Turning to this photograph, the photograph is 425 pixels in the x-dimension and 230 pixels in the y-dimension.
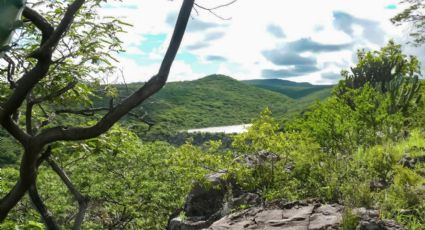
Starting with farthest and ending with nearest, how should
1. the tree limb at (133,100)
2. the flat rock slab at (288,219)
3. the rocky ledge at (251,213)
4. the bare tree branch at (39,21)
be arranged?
the flat rock slab at (288,219)
the rocky ledge at (251,213)
the bare tree branch at (39,21)
the tree limb at (133,100)

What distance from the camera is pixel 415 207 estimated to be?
8.47 metres

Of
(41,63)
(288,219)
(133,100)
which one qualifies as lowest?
(288,219)

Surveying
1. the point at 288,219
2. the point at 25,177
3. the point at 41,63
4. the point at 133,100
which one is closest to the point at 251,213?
the point at 288,219

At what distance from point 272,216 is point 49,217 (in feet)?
13.6

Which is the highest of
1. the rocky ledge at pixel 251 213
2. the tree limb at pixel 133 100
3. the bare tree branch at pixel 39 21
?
the bare tree branch at pixel 39 21

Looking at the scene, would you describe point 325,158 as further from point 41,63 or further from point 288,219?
point 41,63

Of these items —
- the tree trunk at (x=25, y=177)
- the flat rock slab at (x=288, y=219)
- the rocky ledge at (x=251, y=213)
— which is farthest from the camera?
the flat rock slab at (x=288, y=219)

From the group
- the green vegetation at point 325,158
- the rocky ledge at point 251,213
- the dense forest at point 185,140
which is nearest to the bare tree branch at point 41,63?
the dense forest at point 185,140

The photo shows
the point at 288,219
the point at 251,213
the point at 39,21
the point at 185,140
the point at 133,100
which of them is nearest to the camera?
the point at 133,100

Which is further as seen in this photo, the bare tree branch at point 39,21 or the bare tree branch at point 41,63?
the bare tree branch at point 39,21

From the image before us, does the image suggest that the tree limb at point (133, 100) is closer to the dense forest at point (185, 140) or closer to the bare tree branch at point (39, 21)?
the dense forest at point (185, 140)

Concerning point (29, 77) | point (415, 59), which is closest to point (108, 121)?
point (29, 77)

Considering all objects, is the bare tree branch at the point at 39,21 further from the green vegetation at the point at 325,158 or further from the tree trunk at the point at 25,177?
the green vegetation at the point at 325,158

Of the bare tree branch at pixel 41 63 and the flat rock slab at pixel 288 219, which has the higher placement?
the bare tree branch at pixel 41 63
